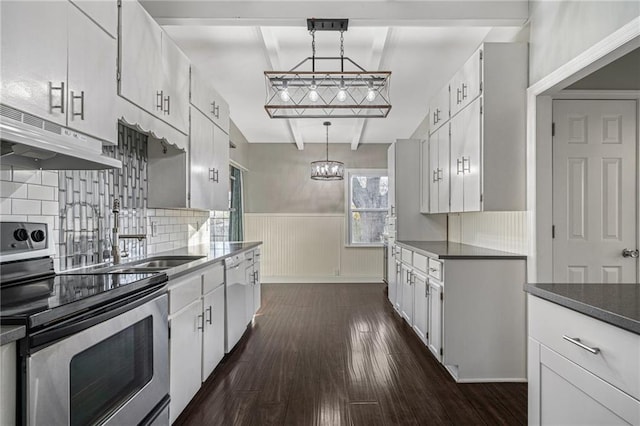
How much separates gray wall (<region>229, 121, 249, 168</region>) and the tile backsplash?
287 centimetres

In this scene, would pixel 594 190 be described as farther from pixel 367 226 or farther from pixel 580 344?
pixel 367 226

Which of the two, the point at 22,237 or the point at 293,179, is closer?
the point at 22,237

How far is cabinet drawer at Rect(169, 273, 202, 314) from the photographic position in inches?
82.0

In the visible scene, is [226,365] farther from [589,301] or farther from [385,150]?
[385,150]

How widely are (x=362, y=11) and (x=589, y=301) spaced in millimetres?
2697

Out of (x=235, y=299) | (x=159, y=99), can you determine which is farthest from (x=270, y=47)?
(x=235, y=299)

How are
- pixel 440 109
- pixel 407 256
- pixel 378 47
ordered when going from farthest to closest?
pixel 407 256, pixel 440 109, pixel 378 47

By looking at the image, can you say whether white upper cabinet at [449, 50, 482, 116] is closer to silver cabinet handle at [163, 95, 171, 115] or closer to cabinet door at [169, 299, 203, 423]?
silver cabinet handle at [163, 95, 171, 115]

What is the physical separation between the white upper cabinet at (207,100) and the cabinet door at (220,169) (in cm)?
12

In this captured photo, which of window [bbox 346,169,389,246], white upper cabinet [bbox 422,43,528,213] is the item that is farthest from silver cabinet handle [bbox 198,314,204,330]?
window [bbox 346,169,389,246]

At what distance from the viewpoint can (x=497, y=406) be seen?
2.47 m

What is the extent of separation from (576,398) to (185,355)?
196 cm

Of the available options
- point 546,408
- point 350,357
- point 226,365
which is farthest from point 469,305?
point 226,365

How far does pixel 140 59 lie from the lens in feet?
7.55
